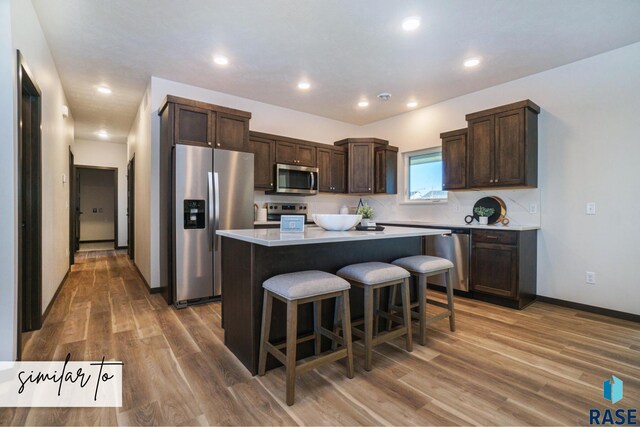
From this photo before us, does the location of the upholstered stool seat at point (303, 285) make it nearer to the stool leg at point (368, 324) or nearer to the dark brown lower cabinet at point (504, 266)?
the stool leg at point (368, 324)

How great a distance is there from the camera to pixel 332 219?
7.87 feet

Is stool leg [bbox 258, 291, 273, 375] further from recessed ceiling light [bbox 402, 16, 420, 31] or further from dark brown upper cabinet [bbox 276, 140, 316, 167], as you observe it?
dark brown upper cabinet [bbox 276, 140, 316, 167]

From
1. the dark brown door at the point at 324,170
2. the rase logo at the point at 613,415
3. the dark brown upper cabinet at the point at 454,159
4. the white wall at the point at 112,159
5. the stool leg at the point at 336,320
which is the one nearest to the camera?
the rase logo at the point at 613,415

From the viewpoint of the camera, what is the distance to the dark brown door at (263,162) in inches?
177

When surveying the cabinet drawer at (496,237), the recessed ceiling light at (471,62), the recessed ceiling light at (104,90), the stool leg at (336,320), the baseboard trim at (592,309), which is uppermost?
the recessed ceiling light at (104,90)

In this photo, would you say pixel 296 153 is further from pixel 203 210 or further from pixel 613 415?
pixel 613 415

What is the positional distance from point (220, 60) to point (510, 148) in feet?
11.4

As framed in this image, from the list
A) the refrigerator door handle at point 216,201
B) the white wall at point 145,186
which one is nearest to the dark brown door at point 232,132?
the refrigerator door handle at point 216,201

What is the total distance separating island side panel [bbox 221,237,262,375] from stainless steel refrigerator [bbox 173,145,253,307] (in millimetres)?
1198

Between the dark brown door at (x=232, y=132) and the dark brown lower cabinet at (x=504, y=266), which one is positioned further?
the dark brown door at (x=232, y=132)

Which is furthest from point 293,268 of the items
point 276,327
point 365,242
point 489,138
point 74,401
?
point 489,138

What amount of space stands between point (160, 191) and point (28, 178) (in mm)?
1426

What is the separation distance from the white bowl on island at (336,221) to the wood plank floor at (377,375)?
96 cm

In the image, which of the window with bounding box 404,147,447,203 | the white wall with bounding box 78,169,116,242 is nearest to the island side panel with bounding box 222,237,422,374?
the window with bounding box 404,147,447,203
